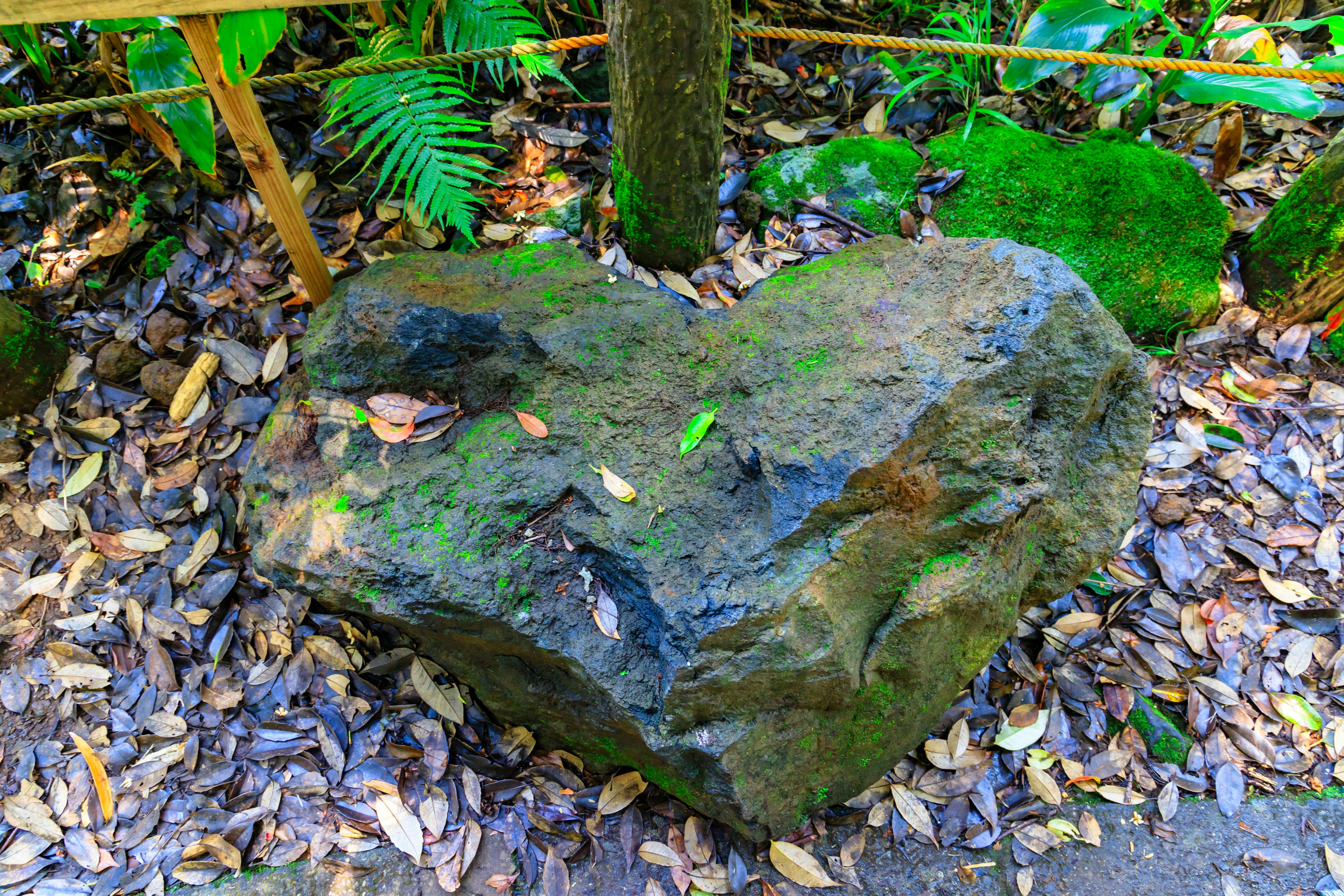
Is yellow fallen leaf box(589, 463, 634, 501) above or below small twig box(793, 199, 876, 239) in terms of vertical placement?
below

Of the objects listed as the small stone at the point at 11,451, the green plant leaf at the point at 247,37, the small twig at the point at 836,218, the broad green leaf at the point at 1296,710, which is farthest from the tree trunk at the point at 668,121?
the broad green leaf at the point at 1296,710

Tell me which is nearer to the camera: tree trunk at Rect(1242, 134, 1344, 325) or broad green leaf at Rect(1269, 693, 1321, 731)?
broad green leaf at Rect(1269, 693, 1321, 731)

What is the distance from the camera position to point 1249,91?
284 cm

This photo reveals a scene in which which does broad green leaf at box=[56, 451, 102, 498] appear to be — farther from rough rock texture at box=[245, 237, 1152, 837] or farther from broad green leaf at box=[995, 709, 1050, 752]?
broad green leaf at box=[995, 709, 1050, 752]

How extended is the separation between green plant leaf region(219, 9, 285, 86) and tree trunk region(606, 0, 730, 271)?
90cm

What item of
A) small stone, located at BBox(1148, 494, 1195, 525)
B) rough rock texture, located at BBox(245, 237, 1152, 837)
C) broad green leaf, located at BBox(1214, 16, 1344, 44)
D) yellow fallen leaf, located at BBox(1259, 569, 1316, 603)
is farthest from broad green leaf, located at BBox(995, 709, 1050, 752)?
broad green leaf, located at BBox(1214, 16, 1344, 44)

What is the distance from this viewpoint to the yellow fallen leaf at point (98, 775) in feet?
7.43

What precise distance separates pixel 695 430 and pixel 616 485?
25 centimetres

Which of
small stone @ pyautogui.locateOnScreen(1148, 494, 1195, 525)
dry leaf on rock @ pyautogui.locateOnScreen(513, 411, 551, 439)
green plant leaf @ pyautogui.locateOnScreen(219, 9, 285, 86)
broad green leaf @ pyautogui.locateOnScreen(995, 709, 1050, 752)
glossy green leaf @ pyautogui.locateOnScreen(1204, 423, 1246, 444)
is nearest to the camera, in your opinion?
green plant leaf @ pyautogui.locateOnScreen(219, 9, 285, 86)

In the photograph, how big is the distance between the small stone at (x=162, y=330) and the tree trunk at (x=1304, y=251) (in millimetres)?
4200

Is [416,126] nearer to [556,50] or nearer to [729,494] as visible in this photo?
[556,50]

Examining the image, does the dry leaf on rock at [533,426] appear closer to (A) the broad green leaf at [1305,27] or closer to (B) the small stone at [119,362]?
(B) the small stone at [119,362]

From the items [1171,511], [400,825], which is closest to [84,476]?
[400,825]

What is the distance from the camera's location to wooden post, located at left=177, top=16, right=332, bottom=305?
1.88 m
